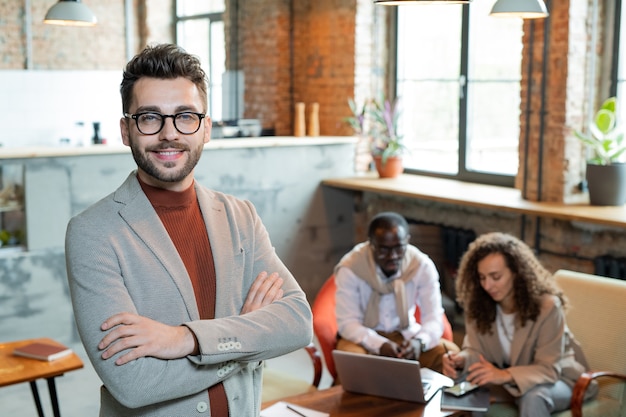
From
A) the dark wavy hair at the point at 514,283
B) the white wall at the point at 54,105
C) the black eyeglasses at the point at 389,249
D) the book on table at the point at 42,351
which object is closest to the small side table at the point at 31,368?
the book on table at the point at 42,351

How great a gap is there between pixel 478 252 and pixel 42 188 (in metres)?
3.05

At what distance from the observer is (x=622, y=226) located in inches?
195

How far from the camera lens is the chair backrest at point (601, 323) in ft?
13.7

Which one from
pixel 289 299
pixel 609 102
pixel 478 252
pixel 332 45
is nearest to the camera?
pixel 289 299

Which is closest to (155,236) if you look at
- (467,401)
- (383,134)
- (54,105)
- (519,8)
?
(467,401)

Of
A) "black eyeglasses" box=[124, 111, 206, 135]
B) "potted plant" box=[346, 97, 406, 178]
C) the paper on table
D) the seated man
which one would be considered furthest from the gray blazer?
"potted plant" box=[346, 97, 406, 178]

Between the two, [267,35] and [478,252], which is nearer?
[478,252]

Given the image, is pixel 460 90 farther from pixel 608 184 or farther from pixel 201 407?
pixel 201 407

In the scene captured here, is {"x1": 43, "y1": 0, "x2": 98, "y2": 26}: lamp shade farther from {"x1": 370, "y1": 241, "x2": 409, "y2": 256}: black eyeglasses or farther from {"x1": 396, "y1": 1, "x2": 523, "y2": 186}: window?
{"x1": 370, "y1": 241, "x2": 409, "y2": 256}: black eyeglasses

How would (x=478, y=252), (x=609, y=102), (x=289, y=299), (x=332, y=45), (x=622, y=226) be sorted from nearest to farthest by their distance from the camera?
(x=289, y=299) → (x=478, y=252) → (x=622, y=226) → (x=609, y=102) → (x=332, y=45)

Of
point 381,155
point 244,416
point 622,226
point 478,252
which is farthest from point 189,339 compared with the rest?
point 381,155

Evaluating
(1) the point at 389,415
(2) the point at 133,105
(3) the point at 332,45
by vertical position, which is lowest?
(1) the point at 389,415

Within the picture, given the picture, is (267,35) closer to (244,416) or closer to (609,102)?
(609,102)

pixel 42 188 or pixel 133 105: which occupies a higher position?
pixel 133 105
